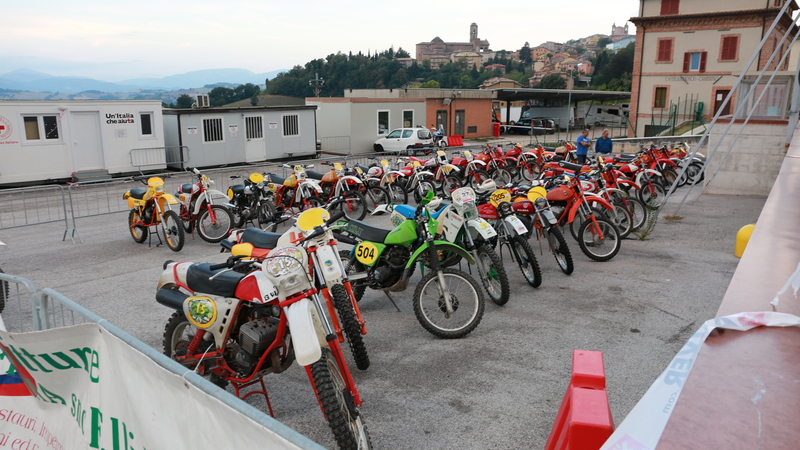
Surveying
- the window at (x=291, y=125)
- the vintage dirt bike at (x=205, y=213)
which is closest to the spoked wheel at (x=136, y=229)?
the vintage dirt bike at (x=205, y=213)

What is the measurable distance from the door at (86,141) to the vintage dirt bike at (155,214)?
9166 mm

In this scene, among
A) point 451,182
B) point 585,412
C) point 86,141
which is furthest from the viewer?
point 86,141

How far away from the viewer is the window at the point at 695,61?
3706 centimetres

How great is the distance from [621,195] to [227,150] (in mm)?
15341

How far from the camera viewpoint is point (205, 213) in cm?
941

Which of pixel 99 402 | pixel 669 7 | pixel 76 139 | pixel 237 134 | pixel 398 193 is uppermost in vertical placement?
pixel 669 7

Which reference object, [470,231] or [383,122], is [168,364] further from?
[383,122]

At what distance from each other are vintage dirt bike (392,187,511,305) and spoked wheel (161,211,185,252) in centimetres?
419

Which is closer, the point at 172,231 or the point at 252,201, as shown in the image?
the point at 172,231

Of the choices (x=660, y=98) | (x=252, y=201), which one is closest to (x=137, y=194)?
(x=252, y=201)

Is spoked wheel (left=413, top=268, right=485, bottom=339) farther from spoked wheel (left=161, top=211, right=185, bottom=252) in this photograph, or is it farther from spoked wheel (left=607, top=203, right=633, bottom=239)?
spoked wheel (left=161, top=211, right=185, bottom=252)

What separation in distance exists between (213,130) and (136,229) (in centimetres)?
1186

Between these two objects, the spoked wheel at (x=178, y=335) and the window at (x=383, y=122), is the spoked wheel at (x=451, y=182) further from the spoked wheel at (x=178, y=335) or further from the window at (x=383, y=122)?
the window at (x=383, y=122)

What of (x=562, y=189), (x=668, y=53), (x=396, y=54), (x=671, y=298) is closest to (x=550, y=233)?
(x=562, y=189)
